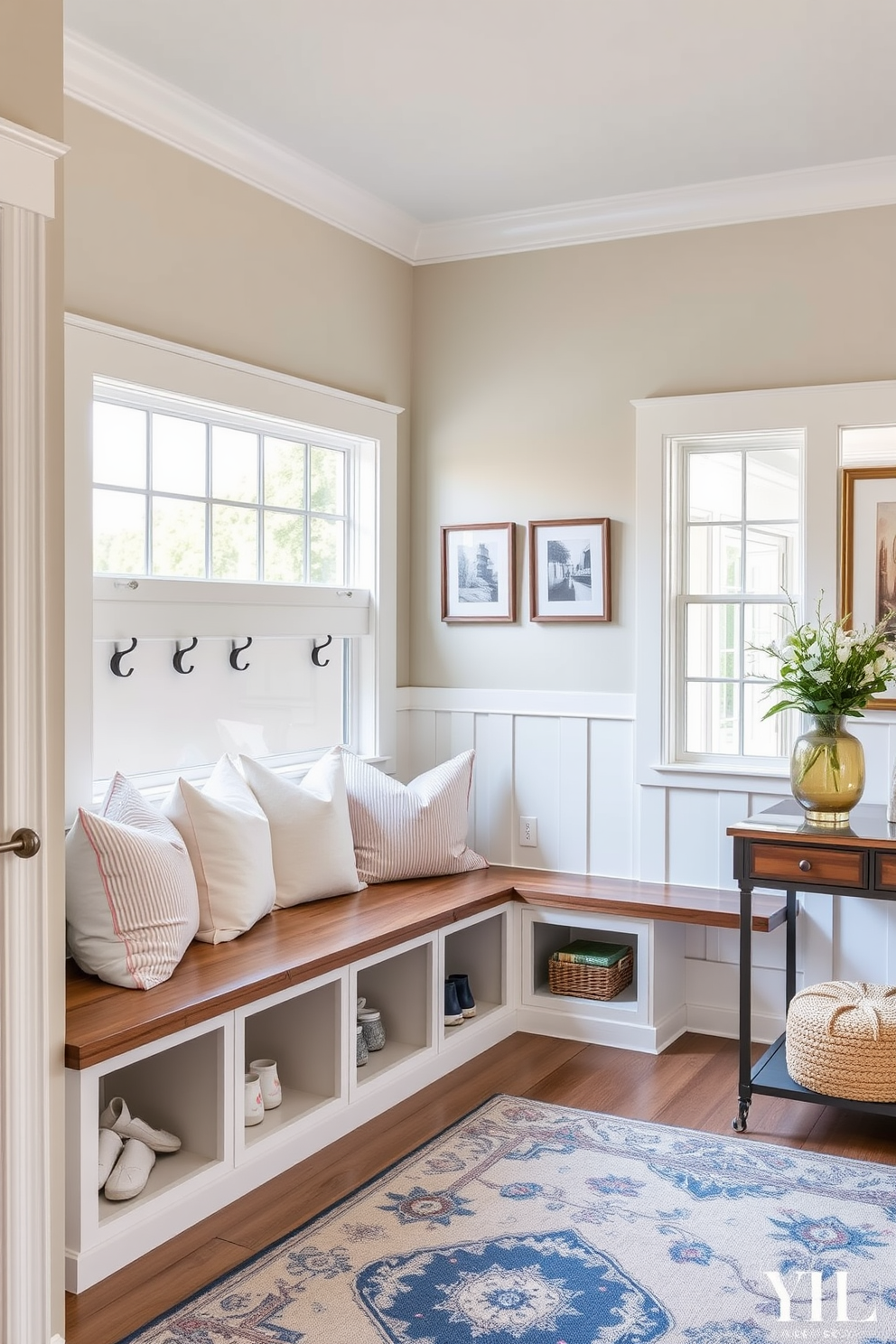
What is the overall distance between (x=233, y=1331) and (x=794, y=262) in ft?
11.1

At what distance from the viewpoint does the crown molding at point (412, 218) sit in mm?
3166

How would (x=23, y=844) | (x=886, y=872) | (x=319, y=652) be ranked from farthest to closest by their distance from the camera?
(x=319, y=652), (x=886, y=872), (x=23, y=844)

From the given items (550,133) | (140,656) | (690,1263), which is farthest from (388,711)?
(690,1263)

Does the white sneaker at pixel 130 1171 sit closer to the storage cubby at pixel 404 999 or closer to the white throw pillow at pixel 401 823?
the storage cubby at pixel 404 999

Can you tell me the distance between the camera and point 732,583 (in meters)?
4.06

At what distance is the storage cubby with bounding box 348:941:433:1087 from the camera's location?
3.60m

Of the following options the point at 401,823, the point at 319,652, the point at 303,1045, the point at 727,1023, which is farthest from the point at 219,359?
the point at 727,1023

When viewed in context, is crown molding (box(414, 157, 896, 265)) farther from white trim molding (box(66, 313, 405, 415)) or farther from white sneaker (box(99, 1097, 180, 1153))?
white sneaker (box(99, 1097, 180, 1153))

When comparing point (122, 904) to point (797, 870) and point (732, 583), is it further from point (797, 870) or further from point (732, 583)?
point (732, 583)

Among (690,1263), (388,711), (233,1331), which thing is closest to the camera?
(233,1331)

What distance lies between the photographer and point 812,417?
382 cm

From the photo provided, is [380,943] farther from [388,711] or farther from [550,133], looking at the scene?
[550,133]

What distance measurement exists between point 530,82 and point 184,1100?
2.74 meters

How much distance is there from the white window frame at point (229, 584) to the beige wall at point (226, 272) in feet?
0.25
